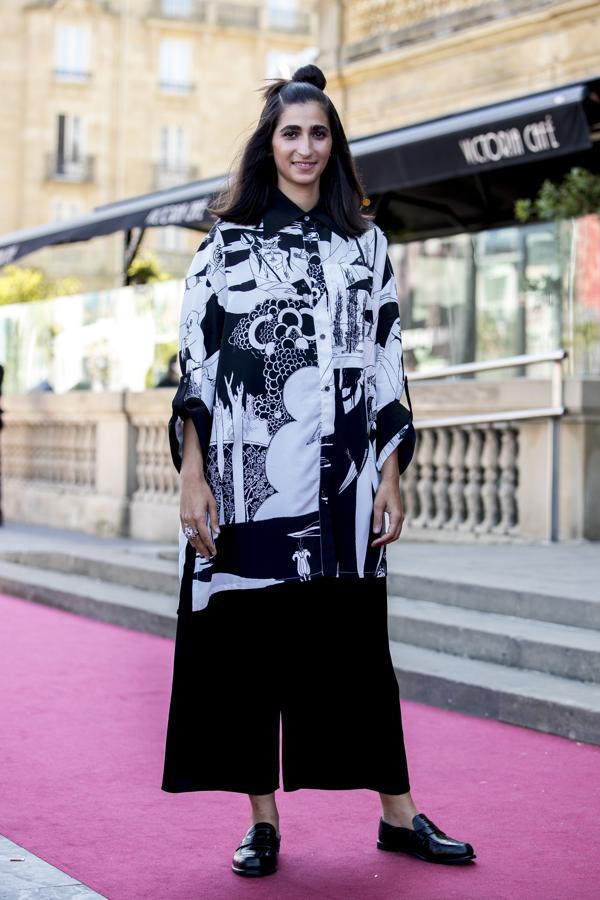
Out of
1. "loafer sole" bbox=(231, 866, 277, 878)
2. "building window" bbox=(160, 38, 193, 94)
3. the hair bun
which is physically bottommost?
"loafer sole" bbox=(231, 866, 277, 878)

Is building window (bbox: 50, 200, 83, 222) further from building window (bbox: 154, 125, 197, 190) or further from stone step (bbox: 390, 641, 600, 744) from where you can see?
stone step (bbox: 390, 641, 600, 744)

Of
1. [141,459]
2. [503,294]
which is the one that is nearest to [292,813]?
[503,294]

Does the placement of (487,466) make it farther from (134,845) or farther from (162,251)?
(162,251)

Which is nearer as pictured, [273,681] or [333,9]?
[273,681]

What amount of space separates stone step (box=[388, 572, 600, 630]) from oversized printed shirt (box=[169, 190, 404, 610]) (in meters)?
2.89

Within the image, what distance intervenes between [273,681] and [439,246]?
36.2 ft

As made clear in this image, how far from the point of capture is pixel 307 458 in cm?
367

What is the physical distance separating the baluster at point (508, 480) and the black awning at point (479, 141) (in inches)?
84.3

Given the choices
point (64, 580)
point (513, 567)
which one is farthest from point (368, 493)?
point (64, 580)

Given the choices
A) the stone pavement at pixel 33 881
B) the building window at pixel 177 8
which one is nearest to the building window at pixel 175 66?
the building window at pixel 177 8

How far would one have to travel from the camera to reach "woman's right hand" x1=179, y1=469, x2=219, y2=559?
12.0 feet

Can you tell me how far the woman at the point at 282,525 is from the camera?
3.68m

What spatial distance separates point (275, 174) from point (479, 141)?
7381 millimetres

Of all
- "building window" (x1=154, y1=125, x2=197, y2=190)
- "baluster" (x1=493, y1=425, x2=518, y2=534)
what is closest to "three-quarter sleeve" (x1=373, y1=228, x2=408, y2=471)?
"baluster" (x1=493, y1=425, x2=518, y2=534)
